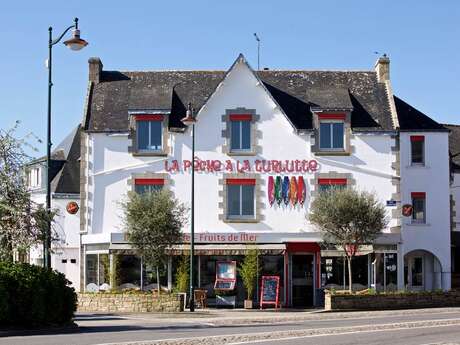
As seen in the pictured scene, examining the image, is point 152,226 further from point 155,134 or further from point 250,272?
point 155,134

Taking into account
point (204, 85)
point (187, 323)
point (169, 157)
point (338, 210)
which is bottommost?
point (187, 323)

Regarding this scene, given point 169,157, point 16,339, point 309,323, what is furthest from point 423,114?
point 16,339

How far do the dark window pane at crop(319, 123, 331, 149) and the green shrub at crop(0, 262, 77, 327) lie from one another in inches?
703

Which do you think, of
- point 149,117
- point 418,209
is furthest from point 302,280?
point 149,117

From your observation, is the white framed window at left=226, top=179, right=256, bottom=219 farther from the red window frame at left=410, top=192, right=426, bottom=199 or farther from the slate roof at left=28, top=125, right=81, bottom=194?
the slate roof at left=28, top=125, right=81, bottom=194

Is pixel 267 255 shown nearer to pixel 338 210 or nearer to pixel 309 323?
pixel 338 210

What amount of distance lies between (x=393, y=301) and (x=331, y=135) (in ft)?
27.3

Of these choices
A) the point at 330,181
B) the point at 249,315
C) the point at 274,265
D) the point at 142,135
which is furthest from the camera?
the point at 142,135

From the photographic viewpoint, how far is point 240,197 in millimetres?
39531

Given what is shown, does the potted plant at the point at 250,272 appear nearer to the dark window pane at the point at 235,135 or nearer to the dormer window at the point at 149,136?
the dark window pane at the point at 235,135

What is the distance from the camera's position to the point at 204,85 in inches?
1666

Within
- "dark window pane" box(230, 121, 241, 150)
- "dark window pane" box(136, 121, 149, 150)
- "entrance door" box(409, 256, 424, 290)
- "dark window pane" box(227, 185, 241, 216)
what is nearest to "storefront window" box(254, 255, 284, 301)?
"dark window pane" box(227, 185, 241, 216)

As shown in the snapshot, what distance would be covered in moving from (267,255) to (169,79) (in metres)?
9.95

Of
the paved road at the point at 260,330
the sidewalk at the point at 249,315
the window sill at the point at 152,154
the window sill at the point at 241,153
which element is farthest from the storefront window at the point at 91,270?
the paved road at the point at 260,330
